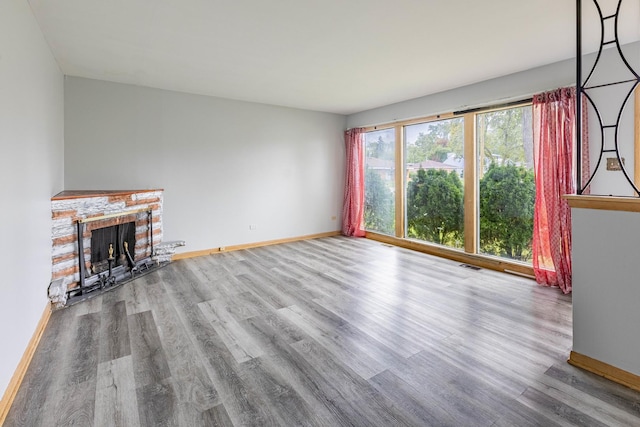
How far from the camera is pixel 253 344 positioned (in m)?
2.45

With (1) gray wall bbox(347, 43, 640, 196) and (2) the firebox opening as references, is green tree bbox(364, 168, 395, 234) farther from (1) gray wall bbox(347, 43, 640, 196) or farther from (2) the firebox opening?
(2) the firebox opening

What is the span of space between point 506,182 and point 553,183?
2.22 feet

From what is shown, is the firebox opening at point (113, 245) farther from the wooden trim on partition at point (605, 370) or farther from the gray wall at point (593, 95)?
the gray wall at point (593, 95)

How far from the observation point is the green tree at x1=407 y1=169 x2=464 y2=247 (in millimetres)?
4883

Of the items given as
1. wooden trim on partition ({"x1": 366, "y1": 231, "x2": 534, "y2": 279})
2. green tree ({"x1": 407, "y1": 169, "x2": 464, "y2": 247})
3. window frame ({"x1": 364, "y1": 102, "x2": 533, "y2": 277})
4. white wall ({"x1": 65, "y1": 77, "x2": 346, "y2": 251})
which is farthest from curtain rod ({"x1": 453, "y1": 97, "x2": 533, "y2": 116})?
white wall ({"x1": 65, "y1": 77, "x2": 346, "y2": 251})

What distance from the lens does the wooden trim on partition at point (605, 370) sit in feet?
6.23

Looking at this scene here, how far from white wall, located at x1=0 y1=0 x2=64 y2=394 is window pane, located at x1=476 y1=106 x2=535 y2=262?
4.94m

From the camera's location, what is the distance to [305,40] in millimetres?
3012

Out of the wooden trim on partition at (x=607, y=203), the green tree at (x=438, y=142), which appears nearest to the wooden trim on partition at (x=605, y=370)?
the wooden trim on partition at (x=607, y=203)

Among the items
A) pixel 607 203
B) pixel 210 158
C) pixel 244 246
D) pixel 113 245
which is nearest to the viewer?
pixel 607 203

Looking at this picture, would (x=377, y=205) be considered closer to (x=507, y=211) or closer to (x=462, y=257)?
(x=462, y=257)

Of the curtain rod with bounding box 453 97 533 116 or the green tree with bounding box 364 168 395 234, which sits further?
the green tree with bounding box 364 168 395 234

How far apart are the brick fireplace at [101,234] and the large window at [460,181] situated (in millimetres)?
3995

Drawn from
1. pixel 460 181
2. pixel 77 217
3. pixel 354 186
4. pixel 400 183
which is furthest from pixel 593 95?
pixel 77 217
